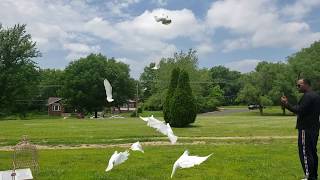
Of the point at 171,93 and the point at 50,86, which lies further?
the point at 50,86

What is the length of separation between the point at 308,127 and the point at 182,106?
21.7 m

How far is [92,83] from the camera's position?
81.4 metres

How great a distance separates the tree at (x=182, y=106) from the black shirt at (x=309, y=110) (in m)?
21.4

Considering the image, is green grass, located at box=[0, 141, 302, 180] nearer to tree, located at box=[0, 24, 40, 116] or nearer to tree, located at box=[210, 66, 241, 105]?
tree, located at box=[0, 24, 40, 116]

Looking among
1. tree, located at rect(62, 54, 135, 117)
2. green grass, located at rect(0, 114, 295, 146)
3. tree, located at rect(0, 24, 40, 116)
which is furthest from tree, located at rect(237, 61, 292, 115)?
green grass, located at rect(0, 114, 295, 146)

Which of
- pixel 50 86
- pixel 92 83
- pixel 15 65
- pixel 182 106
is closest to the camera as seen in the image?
pixel 182 106

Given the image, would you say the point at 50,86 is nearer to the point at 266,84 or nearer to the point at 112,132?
the point at 266,84

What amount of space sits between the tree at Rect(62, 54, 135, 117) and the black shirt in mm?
72334

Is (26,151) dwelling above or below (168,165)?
Result: above

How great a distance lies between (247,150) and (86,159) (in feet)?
16.8

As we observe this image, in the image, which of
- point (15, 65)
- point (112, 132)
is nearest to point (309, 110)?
point (112, 132)

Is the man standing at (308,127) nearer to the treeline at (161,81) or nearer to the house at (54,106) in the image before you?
the treeline at (161,81)

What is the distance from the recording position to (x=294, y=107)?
904 centimetres

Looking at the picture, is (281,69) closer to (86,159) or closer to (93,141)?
(93,141)
